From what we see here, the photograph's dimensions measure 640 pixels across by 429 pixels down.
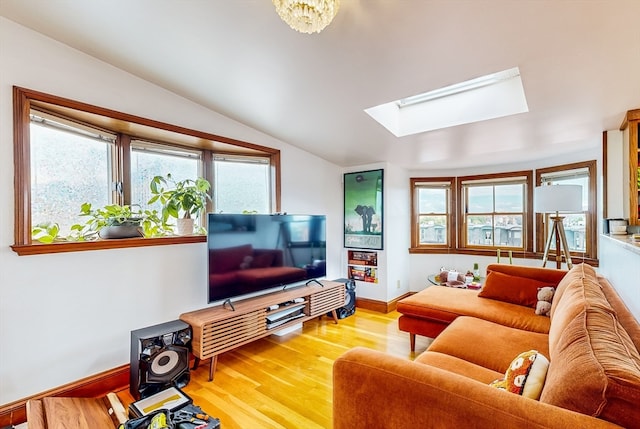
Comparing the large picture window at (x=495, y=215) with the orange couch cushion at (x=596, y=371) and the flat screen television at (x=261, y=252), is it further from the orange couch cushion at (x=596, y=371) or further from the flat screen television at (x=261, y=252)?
the orange couch cushion at (x=596, y=371)

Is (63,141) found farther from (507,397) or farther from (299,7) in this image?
(507,397)

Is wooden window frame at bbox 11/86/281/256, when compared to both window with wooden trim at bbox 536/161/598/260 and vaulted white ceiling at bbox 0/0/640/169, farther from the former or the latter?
window with wooden trim at bbox 536/161/598/260

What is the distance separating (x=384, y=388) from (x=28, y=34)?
296 centimetres

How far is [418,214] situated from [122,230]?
12.7 ft

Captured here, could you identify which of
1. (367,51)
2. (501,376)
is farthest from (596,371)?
(367,51)

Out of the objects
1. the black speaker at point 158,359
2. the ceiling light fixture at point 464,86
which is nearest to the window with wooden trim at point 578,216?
the ceiling light fixture at point 464,86

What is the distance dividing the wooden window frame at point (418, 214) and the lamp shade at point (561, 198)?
1.50 m

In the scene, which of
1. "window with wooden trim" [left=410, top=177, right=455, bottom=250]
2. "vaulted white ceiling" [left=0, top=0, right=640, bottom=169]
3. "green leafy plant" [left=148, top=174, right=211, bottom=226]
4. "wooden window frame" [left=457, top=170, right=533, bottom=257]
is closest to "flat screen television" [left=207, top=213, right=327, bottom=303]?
"green leafy plant" [left=148, top=174, right=211, bottom=226]

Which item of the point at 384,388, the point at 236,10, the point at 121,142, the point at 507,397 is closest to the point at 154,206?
the point at 121,142

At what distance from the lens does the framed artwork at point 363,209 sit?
4022mm

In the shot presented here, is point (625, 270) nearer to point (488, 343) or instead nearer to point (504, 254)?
point (488, 343)

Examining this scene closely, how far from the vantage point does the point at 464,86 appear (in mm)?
2648

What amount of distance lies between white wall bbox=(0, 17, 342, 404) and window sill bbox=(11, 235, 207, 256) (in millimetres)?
49

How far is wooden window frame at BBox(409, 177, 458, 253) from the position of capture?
4531 millimetres
